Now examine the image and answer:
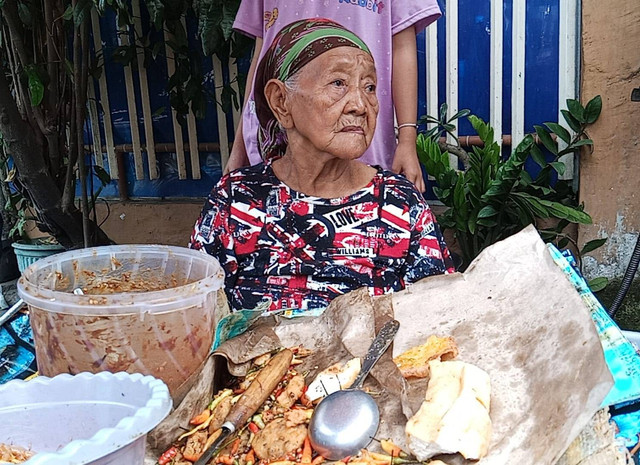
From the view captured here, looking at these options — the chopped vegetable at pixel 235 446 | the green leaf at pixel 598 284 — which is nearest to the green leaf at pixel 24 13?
the chopped vegetable at pixel 235 446

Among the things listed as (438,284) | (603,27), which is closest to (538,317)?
(438,284)

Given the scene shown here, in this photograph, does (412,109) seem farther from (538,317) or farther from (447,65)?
(447,65)

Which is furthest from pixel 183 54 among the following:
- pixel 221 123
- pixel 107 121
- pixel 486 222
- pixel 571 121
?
pixel 571 121

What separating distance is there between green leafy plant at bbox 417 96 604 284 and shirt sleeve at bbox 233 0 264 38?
48.3 inches

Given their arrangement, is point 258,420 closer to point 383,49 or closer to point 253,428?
point 253,428

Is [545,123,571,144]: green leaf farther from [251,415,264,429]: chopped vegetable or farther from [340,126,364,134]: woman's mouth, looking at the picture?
[251,415,264,429]: chopped vegetable

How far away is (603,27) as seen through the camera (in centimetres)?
329

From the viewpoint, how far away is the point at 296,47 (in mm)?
1951

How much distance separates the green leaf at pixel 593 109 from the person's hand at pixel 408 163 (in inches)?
59.1

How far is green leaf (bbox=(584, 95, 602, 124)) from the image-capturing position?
332 cm

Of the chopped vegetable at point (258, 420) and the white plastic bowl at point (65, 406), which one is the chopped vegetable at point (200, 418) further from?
the white plastic bowl at point (65, 406)

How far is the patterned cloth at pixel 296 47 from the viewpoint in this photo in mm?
1919

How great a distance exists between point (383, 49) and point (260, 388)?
1.48 m

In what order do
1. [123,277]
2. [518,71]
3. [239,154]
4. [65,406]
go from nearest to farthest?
[65,406] → [123,277] → [239,154] → [518,71]
